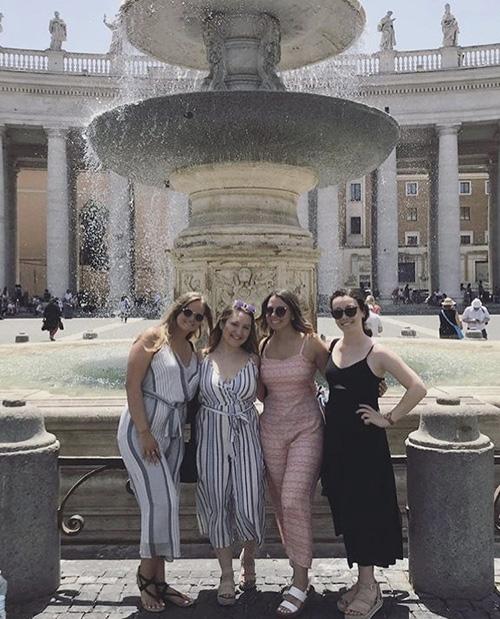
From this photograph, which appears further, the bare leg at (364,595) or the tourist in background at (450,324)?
the tourist in background at (450,324)

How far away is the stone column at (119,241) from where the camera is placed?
44.5 metres

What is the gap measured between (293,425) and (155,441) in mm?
775

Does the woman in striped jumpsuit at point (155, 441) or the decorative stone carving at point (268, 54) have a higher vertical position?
the decorative stone carving at point (268, 54)

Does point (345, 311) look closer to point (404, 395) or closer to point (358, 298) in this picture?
point (358, 298)

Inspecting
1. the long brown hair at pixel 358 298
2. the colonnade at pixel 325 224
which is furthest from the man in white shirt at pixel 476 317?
the colonnade at pixel 325 224

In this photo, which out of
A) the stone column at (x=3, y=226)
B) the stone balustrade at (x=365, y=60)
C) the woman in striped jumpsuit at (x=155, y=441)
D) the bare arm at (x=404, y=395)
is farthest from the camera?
the stone column at (x=3, y=226)

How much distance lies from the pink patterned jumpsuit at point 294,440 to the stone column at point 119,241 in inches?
1601

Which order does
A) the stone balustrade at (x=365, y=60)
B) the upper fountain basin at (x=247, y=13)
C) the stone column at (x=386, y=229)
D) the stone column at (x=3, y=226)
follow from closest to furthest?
1. the upper fountain basin at (x=247, y=13)
2. the stone balustrade at (x=365, y=60)
3. the stone column at (x=3, y=226)
4. the stone column at (x=386, y=229)

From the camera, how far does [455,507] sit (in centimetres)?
419

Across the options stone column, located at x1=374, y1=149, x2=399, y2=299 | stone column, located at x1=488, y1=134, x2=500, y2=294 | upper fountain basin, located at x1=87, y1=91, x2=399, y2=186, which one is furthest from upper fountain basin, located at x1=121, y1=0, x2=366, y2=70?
stone column, located at x1=488, y1=134, x2=500, y2=294

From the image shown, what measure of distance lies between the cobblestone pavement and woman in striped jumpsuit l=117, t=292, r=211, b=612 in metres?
0.20

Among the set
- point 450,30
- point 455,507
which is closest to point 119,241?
point 450,30

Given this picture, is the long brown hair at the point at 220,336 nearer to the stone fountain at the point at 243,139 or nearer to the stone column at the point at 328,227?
the stone fountain at the point at 243,139

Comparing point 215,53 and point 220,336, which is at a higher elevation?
point 215,53
